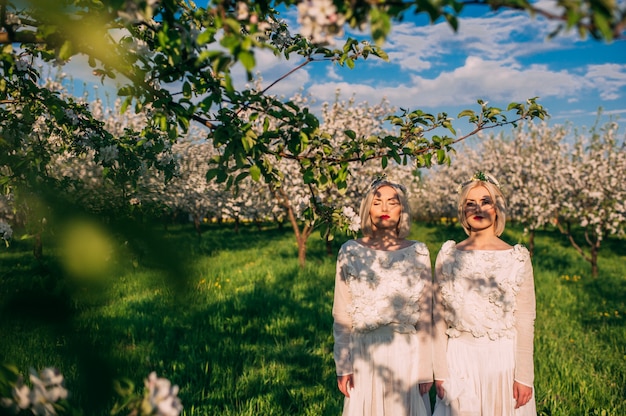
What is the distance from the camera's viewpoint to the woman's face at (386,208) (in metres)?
3.20

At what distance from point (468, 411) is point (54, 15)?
3.16 metres

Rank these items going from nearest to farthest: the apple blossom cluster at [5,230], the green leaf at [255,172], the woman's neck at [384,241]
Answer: the green leaf at [255,172] < the apple blossom cluster at [5,230] < the woman's neck at [384,241]

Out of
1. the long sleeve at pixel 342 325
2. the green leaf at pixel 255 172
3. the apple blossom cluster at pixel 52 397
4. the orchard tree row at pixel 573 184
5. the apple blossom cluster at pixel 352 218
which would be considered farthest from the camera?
the orchard tree row at pixel 573 184

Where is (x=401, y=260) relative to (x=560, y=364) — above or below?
above

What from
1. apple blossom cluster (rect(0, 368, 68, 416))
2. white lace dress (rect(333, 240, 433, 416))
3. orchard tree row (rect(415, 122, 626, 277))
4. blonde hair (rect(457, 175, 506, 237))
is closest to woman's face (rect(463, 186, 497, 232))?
blonde hair (rect(457, 175, 506, 237))

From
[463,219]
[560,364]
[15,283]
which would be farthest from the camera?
[560,364]

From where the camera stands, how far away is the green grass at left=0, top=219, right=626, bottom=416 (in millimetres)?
858

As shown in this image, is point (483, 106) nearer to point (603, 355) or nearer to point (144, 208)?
point (144, 208)

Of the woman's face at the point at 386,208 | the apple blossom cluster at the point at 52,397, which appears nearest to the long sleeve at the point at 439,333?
the woman's face at the point at 386,208

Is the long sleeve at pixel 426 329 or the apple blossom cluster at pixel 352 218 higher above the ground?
the apple blossom cluster at pixel 352 218

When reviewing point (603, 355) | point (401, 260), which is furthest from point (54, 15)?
point (603, 355)

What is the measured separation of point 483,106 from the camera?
2703 mm

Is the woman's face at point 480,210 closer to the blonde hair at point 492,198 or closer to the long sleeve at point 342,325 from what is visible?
the blonde hair at point 492,198

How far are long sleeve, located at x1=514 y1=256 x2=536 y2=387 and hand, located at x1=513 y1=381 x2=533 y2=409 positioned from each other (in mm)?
35
